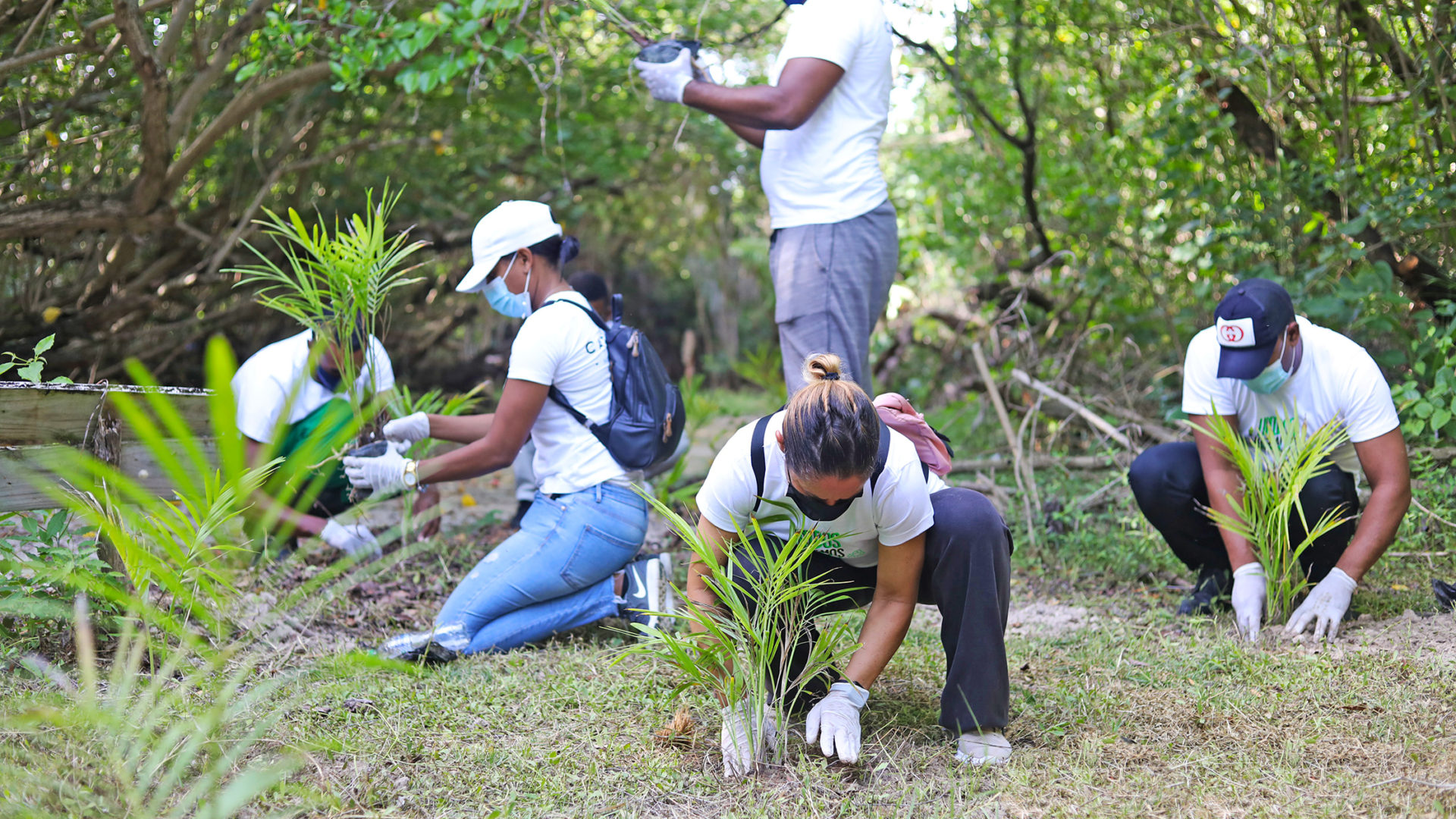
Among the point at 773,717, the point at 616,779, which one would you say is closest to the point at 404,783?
the point at 616,779

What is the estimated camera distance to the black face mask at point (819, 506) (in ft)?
6.56

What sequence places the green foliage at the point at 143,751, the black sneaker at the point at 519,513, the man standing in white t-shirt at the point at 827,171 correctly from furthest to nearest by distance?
the black sneaker at the point at 519,513 → the man standing in white t-shirt at the point at 827,171 → the green foliage at the point at 143,751

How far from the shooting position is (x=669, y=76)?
3.34 m

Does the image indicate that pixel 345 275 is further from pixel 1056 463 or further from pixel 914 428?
pixel 1056 463

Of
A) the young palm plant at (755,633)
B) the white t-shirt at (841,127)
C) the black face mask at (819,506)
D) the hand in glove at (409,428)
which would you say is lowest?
the young palm plant at (755,633)

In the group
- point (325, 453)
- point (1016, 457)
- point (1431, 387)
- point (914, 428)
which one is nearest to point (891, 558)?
point (914, 428)

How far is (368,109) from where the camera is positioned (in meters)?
6.53

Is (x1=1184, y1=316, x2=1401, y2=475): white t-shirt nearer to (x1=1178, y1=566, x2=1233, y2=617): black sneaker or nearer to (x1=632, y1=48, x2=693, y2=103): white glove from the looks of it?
(x1=1178, y1=566, x2=1233, y2=617): black sneaker

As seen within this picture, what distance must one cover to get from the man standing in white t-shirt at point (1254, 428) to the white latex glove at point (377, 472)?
2.30 m

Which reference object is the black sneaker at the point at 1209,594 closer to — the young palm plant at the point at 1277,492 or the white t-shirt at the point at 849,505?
the young palm plant at the point at 1277,492

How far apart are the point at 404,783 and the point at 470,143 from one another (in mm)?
5328

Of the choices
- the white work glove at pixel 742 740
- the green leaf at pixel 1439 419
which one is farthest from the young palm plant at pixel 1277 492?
the white work glove at pixel 742 740

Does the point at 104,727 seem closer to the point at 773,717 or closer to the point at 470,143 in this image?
the point at 773,717

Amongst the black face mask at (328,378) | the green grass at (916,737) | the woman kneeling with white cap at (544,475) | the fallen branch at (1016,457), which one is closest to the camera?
the green grass at (916,737)
